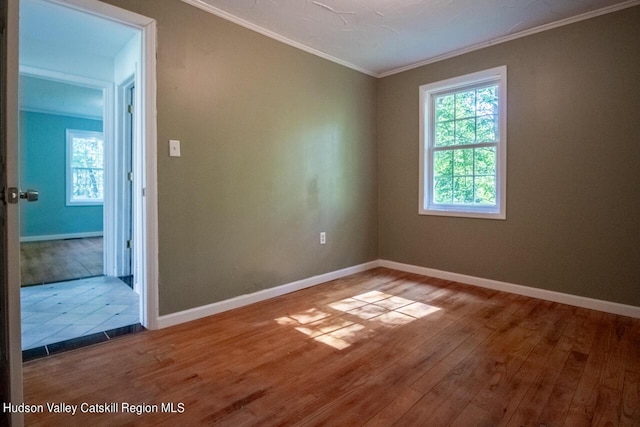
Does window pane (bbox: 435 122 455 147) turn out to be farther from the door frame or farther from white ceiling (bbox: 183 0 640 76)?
the door frame

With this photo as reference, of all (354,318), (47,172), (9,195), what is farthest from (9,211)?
(47,172)

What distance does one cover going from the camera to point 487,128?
11.1 feet

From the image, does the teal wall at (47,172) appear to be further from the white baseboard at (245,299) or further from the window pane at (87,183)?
the white baseboard at (245,299)

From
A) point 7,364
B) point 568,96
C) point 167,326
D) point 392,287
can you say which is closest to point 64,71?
point 167,326

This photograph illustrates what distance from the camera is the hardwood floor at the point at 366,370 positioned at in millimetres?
1494

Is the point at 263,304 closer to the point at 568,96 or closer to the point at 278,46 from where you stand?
the point at 278,46

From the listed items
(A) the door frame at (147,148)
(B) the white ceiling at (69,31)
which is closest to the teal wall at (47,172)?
(B) the white ceiling at (69,31)

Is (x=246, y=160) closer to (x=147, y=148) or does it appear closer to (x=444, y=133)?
(x=147, y=148)

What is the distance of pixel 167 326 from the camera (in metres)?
2.44

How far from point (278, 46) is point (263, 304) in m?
2.36

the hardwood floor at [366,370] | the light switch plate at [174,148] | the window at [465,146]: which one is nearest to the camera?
the hardwood floor at [366,370]

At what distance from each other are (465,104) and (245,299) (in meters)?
2.98

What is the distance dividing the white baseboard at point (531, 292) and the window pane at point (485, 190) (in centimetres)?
80

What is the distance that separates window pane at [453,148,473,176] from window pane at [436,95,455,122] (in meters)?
0.41
